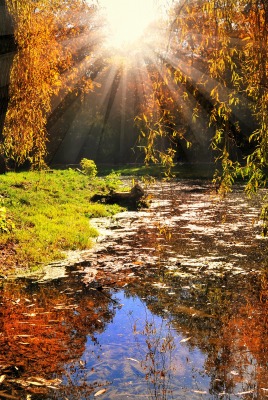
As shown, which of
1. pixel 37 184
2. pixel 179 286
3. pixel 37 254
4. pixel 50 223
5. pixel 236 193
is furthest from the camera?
pixel 236 193

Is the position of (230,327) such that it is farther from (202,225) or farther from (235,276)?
(202,225)

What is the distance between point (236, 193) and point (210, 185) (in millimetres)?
5600

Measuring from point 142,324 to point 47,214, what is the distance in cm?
885

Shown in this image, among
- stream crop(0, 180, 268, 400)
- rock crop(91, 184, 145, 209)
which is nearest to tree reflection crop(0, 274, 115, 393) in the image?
stream crop(0, 180, 268, 400)

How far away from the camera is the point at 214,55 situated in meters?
5.53

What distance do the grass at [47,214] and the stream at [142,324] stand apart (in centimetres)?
66

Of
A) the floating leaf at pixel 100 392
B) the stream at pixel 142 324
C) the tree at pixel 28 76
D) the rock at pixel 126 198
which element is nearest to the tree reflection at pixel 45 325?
the stream at pixel 142 324

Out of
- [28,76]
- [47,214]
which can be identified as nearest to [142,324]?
[28,76]

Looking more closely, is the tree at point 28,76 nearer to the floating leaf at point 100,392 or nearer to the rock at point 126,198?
the floating leaf at point 100,392

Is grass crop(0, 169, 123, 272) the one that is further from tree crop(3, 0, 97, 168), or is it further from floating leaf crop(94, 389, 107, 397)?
floating leaf crop(94, 389, 107, 397)

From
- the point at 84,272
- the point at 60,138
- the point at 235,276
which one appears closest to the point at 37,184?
the point at 84,272

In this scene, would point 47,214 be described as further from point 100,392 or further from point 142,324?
point 100,392

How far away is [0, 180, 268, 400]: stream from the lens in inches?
202

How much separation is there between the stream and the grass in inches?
25.9
